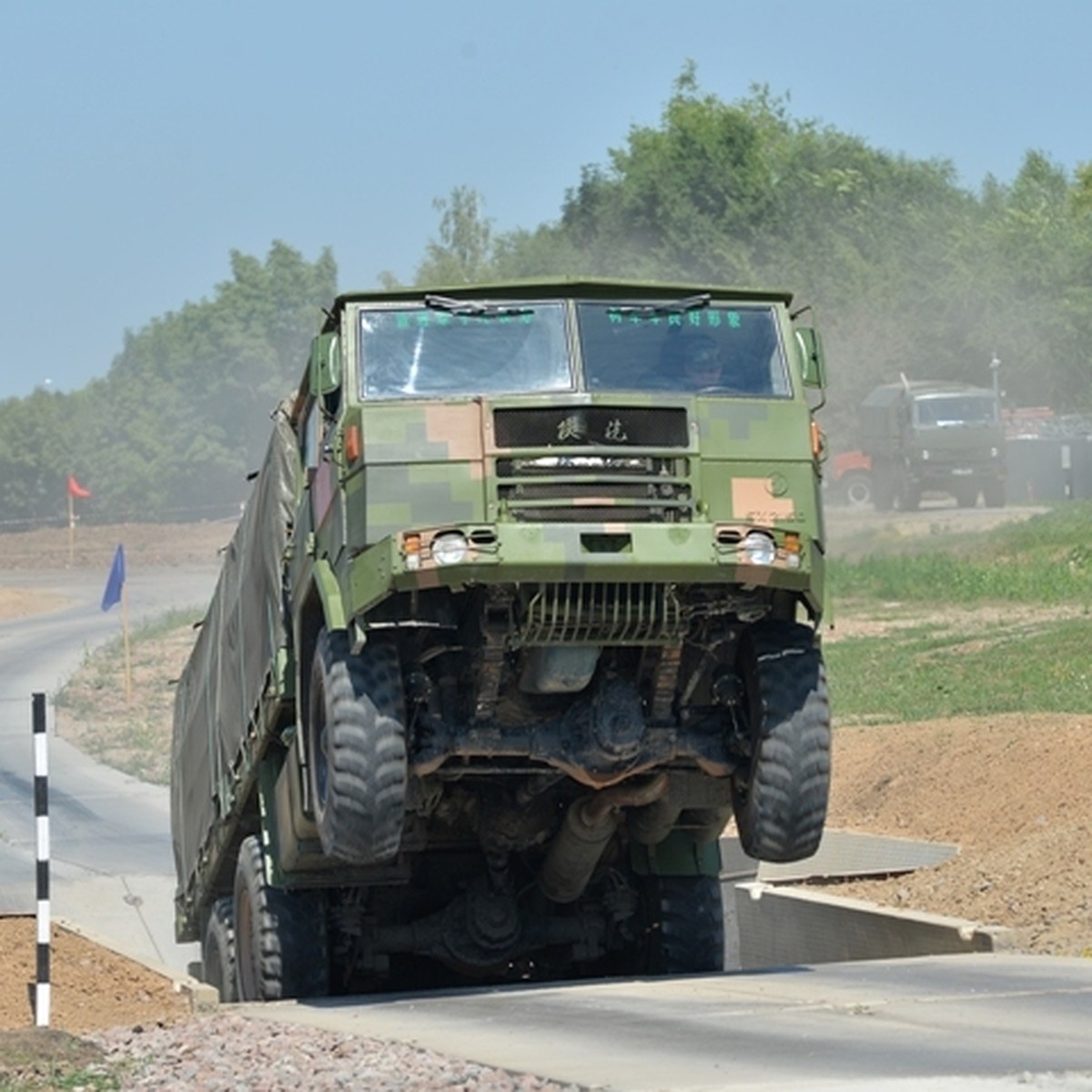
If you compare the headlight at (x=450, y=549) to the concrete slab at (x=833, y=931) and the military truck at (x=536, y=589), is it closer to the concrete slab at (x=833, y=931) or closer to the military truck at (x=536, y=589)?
the military truck at (x=536, y=589)

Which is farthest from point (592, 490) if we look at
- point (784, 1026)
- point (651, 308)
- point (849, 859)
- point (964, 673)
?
point (964, 673)

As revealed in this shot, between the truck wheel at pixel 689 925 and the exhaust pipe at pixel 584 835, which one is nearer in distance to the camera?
the exhaust pipe at pixel 584 835

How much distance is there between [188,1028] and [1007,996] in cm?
356

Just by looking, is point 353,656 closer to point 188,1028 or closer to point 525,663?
point 525,663

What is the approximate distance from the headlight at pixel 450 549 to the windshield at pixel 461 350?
0.84 metres

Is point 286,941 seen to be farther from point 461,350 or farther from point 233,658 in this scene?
point 461,350

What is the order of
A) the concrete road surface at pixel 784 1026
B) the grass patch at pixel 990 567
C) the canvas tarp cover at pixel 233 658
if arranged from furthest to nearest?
1. the grass patch at pixel 990 567
2. the canvas tarp cover at pixel 233 658
3. the concrete road surface at pixel 784 1026

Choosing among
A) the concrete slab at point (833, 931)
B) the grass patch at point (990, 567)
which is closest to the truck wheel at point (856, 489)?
the grass patch at point (990, 567)

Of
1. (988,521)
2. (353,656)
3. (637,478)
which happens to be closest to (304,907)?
(353,656)

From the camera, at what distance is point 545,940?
1320cm

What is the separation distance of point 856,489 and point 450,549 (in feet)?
148

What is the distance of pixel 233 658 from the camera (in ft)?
45.9

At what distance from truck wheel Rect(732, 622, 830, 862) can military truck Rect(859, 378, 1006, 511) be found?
38630mm

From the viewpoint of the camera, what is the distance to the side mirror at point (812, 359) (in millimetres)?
11555
